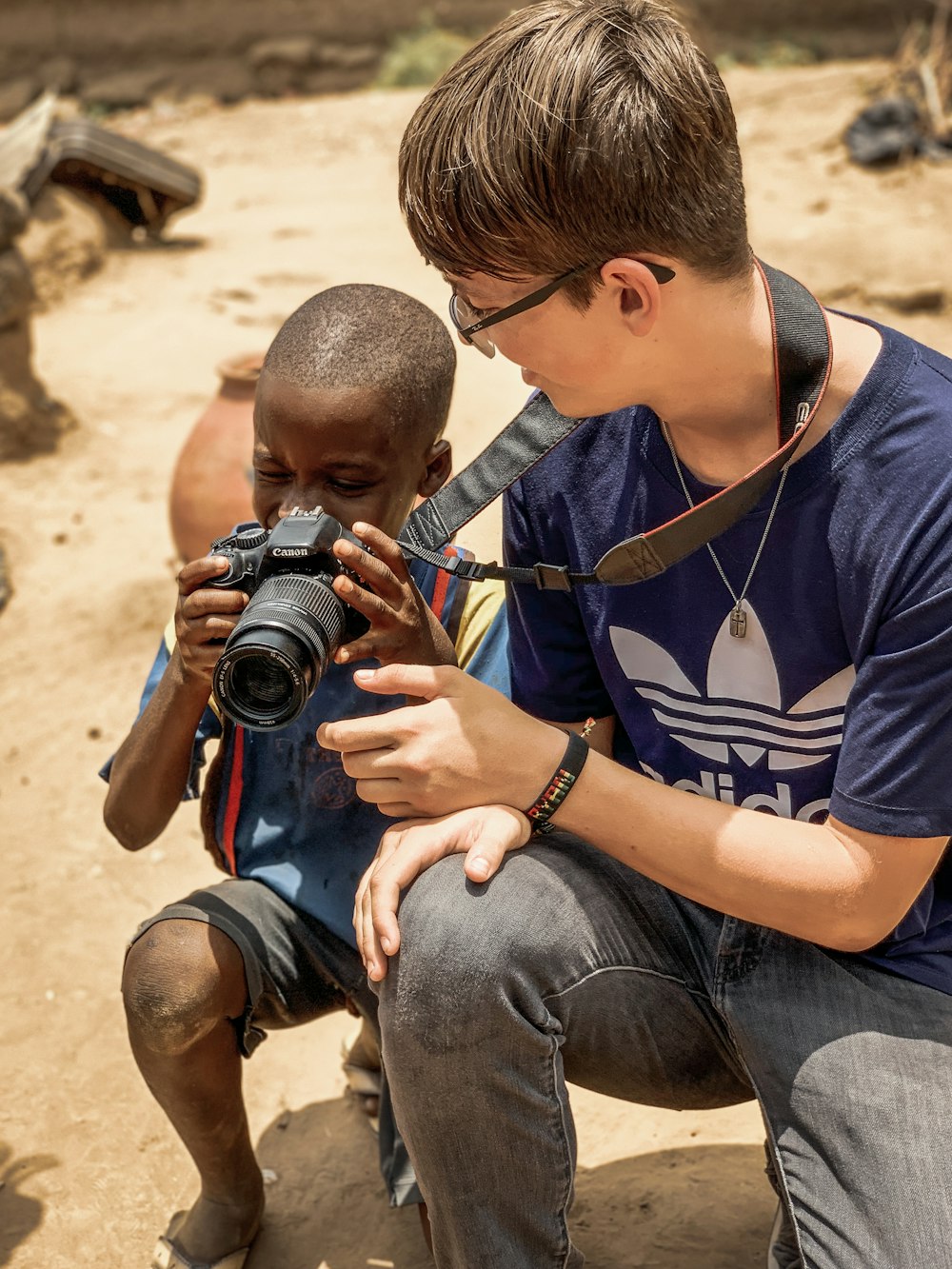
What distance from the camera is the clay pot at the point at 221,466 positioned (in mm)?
3904

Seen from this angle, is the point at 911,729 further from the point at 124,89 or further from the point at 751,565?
the point at 124,89

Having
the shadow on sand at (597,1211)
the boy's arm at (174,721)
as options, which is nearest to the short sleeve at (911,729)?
the boy's arm at (174,721)

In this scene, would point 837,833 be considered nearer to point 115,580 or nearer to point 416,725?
point 416,725

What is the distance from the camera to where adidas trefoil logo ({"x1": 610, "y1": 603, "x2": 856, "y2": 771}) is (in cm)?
165

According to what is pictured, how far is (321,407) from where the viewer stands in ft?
6.28

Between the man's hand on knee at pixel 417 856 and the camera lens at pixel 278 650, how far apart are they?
0.76 ft

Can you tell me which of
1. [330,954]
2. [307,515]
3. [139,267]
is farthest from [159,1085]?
[139,267]

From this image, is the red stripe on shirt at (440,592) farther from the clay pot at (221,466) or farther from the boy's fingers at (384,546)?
the clay pot at (221,466)

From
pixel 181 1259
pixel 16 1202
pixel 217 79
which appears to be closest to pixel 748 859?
pixel 181 1259

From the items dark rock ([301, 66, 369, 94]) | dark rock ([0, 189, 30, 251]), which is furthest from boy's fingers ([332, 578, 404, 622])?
dark rock ([301, 66, 369, 94])

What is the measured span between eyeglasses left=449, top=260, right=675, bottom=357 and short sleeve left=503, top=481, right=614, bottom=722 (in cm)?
28

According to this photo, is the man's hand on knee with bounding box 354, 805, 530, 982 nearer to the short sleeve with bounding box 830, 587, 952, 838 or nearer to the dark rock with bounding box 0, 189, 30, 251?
the short sleeve with bounding box 830, 587, 952, 838

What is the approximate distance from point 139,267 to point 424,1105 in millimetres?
7232

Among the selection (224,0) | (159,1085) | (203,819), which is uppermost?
(203,819)
